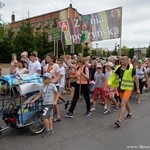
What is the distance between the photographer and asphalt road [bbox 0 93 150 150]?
621cm

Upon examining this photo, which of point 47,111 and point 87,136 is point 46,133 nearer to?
point 47,111

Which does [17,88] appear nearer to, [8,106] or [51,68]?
[8,106]

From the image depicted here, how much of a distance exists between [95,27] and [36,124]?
27.4ft

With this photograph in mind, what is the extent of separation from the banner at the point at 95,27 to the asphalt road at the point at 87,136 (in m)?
5.81

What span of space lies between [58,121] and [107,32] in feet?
22.2

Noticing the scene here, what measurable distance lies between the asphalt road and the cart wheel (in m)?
0.16

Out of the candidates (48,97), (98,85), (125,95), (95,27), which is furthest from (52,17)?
(48,97)

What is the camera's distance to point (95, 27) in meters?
14.6

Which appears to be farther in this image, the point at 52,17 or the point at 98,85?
the point at 52,17

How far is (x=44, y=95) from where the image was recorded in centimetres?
710

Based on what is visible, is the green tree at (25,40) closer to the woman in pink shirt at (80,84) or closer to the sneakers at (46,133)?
the woman in pink shirt at (80,84)

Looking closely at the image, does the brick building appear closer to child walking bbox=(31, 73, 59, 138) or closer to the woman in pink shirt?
the woman in pink shirt

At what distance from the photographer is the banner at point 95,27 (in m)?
13.8

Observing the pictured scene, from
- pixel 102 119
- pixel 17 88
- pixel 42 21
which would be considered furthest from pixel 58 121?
pixel 42 21
